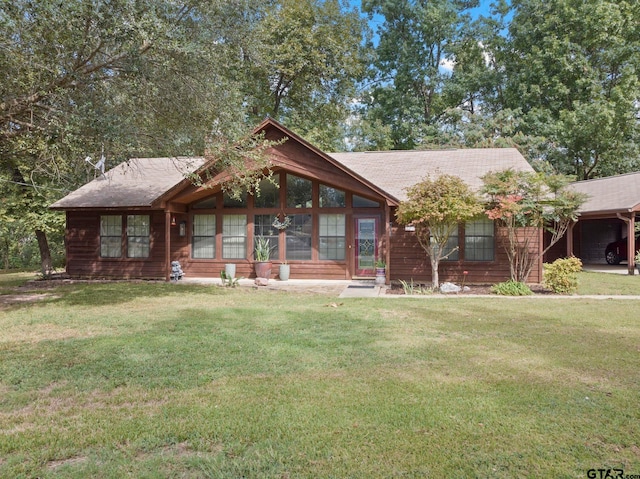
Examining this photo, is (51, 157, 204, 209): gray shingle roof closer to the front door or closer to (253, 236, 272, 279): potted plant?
(253, 236, 272, 279): potted plant

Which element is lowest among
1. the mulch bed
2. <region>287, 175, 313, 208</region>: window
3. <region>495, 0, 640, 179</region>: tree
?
the mulch bed

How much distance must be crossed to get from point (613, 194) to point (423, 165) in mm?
8031

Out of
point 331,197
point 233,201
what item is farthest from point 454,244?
point 233,201

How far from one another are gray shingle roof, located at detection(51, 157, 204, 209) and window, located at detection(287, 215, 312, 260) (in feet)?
11.1

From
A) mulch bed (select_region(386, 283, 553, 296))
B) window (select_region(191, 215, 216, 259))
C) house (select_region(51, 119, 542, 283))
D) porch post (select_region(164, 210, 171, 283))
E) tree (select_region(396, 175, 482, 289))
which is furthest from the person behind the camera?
window (select_region(191, 215, 216, 259))

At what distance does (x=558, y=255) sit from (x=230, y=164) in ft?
48.9

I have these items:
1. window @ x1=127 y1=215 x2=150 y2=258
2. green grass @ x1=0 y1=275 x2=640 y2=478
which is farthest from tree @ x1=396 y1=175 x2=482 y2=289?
window @ x1=127 y1=215 x2=150 y2=258

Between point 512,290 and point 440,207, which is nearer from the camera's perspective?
point 512,290

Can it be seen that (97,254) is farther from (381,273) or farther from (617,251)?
(617,251)

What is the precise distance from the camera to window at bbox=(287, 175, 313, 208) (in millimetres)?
13673

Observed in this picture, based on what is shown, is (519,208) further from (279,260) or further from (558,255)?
(558,255)

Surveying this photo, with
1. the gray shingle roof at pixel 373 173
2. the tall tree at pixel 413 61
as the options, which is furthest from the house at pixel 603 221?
the tall tree at pixel 413 61

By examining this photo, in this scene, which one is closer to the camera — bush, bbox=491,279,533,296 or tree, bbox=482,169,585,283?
bush, bbox=491,279,533,296

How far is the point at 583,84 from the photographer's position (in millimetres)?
23953
